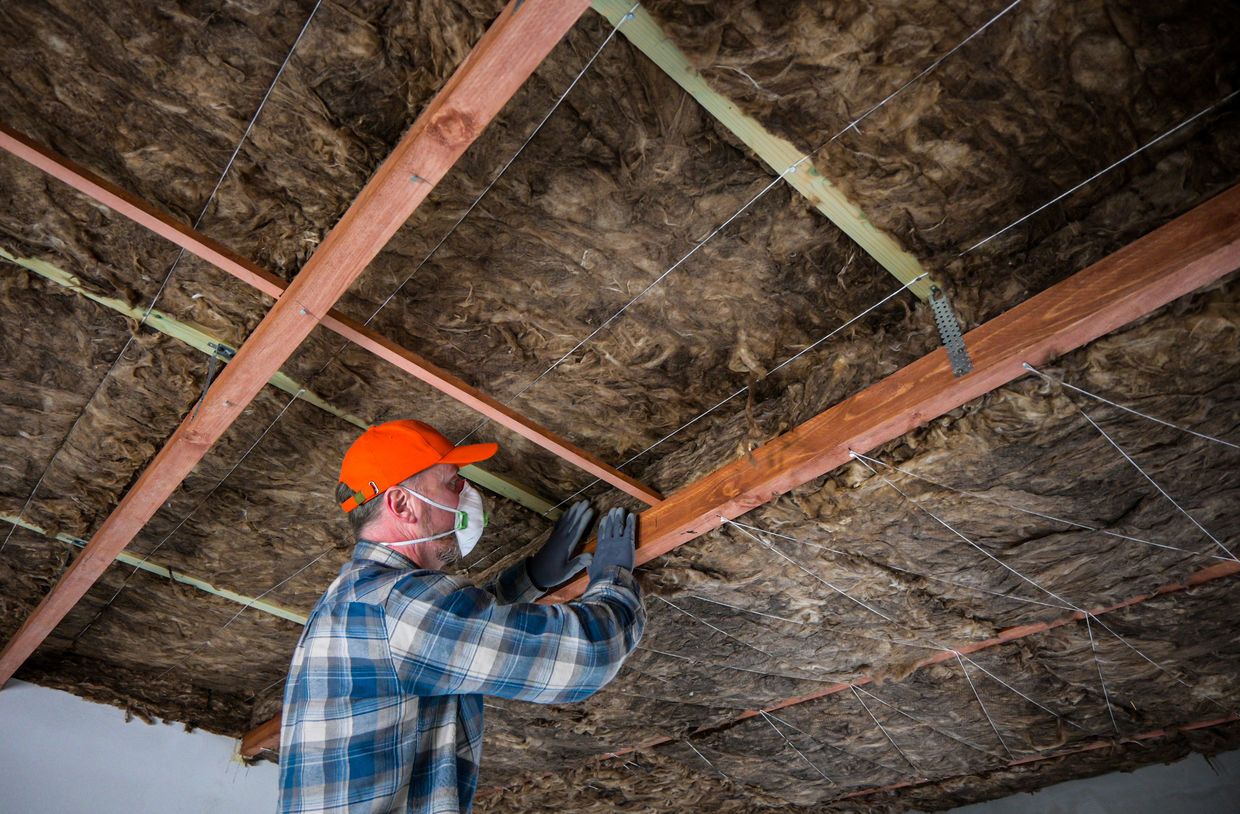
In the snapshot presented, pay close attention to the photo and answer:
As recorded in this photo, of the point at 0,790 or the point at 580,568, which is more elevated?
the point at 580,568

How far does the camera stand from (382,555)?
1.83 m

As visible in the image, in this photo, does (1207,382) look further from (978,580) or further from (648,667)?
(648,667)

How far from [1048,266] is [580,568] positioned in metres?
1.42

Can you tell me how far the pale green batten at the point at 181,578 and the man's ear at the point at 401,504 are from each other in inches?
57.2

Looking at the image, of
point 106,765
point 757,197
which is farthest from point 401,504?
point 106,765

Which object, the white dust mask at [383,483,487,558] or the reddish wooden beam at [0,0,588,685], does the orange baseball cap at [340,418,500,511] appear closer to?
the white dust mask at [383,483,487,558]

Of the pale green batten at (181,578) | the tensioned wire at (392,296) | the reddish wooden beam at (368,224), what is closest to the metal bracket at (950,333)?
the tensioned wire at (392,296)

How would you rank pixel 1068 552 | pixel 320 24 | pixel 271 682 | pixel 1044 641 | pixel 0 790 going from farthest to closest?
pixel 271 682 → pixel 0 790 → pixel 1044 641 → pixel 1068 552 → pixel 320 24

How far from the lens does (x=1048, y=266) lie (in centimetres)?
171

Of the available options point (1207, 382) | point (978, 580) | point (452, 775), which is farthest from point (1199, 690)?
point (452, 775)

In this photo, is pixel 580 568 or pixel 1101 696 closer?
pixel 580 568

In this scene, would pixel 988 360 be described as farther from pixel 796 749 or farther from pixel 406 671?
pixel 796 749

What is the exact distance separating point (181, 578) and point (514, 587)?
1.40 m

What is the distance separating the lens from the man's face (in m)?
1.95
